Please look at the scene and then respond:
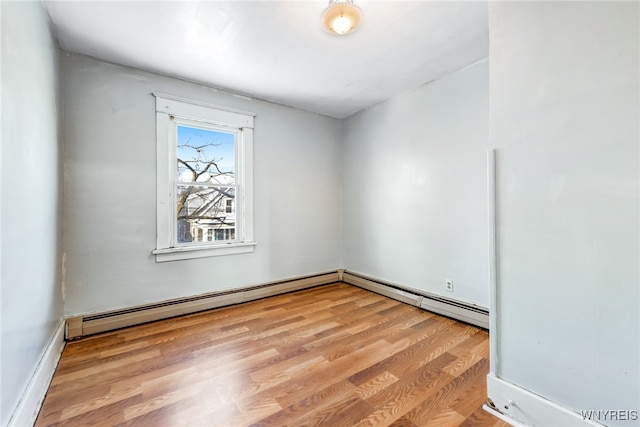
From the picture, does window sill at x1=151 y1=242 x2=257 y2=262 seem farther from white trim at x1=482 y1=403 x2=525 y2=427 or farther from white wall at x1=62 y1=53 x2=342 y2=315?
white trim at x1=482 y1=403 x2=525 y2=427

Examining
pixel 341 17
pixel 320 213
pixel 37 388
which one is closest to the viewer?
pixel 37 388

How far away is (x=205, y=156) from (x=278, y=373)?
235 centimetres

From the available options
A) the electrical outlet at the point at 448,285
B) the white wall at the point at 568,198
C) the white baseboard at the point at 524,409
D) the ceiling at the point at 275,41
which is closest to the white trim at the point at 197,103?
the ceiling at the point at 275,41

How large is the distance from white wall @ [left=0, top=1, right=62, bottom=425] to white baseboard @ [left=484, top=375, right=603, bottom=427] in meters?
2.28

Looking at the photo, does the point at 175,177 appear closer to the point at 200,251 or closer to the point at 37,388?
the point at 200,251

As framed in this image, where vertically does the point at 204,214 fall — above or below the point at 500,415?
above

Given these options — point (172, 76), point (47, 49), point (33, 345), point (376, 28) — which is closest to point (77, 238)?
point (33, 345)

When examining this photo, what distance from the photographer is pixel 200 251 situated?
2891 millimetres

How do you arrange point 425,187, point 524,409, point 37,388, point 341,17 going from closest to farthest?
1. point 524,409
2. point 37,388
3. point 341,17
4. point 425,187

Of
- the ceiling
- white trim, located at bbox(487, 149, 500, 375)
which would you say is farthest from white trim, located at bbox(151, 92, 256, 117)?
white trim, located at bbox(487, 149, 500, 375)

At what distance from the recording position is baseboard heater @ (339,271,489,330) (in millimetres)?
2441

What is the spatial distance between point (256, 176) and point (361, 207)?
4.87 ft

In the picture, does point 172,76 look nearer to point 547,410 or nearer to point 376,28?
point 376,28

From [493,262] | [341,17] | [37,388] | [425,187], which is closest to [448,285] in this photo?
[425,187]
